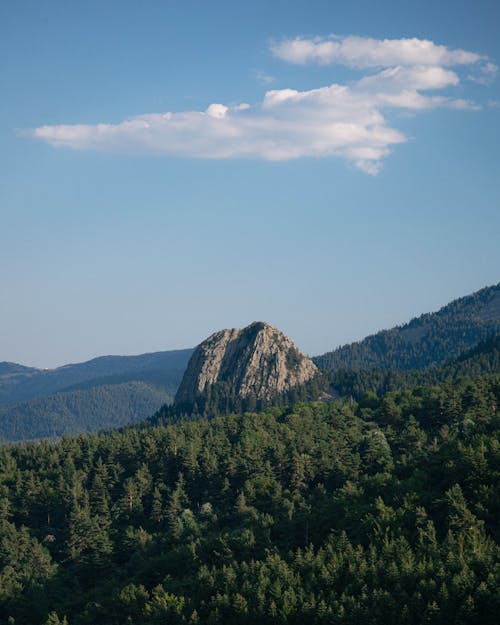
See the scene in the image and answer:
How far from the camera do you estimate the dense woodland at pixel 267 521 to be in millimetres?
82625

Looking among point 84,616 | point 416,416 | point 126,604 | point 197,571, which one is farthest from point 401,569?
point 416,416

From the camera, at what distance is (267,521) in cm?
11081

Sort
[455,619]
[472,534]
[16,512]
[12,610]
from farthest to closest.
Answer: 1. [16,512]
2. [12,610]
3. [472,534]
4. [455,619]

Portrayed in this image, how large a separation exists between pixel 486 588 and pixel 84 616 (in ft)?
177

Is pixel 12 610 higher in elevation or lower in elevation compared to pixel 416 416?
lower

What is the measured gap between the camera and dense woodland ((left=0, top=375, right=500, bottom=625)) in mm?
82625

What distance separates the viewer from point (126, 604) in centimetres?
9681

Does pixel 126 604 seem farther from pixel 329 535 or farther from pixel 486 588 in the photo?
pixel 486 588

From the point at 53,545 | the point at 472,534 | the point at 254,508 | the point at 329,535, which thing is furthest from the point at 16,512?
the point at 472,534

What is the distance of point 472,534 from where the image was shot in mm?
89375

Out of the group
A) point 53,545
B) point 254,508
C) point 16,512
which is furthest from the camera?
point 16,512

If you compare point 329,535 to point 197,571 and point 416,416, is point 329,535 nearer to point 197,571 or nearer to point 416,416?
point 197,571

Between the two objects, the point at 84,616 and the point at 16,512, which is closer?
the point at 84,616

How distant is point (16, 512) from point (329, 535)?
7822 cm
